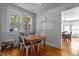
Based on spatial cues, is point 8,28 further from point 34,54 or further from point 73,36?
point 73,36

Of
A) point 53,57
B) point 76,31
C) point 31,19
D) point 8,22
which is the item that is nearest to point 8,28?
point 8,22

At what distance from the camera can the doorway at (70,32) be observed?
1981 mm

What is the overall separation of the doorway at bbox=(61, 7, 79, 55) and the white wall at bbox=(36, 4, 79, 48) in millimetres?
82

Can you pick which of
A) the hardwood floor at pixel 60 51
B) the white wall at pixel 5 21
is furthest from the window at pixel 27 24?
the hardwood floor at pixel 60 51

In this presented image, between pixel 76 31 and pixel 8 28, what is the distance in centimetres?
139

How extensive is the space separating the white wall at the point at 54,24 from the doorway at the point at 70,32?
0.27 ft

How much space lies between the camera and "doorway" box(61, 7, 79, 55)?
198 cm

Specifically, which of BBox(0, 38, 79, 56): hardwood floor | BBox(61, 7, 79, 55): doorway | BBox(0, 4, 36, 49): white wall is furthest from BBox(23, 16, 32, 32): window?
BBox(61, 7, 79, 55): doorway

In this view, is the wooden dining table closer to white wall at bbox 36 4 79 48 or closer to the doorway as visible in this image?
white wall at bbox 36 4 79 48

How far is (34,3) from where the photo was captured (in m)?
1.99

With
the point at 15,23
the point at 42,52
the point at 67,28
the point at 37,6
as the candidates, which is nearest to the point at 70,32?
the point at 67,28

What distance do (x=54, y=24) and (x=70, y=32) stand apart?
369 millimetres

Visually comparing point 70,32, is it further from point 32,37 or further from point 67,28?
point 32,37

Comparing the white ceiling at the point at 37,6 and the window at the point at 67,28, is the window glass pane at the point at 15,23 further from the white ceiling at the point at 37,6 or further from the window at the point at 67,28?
the window at the point at 67,28
